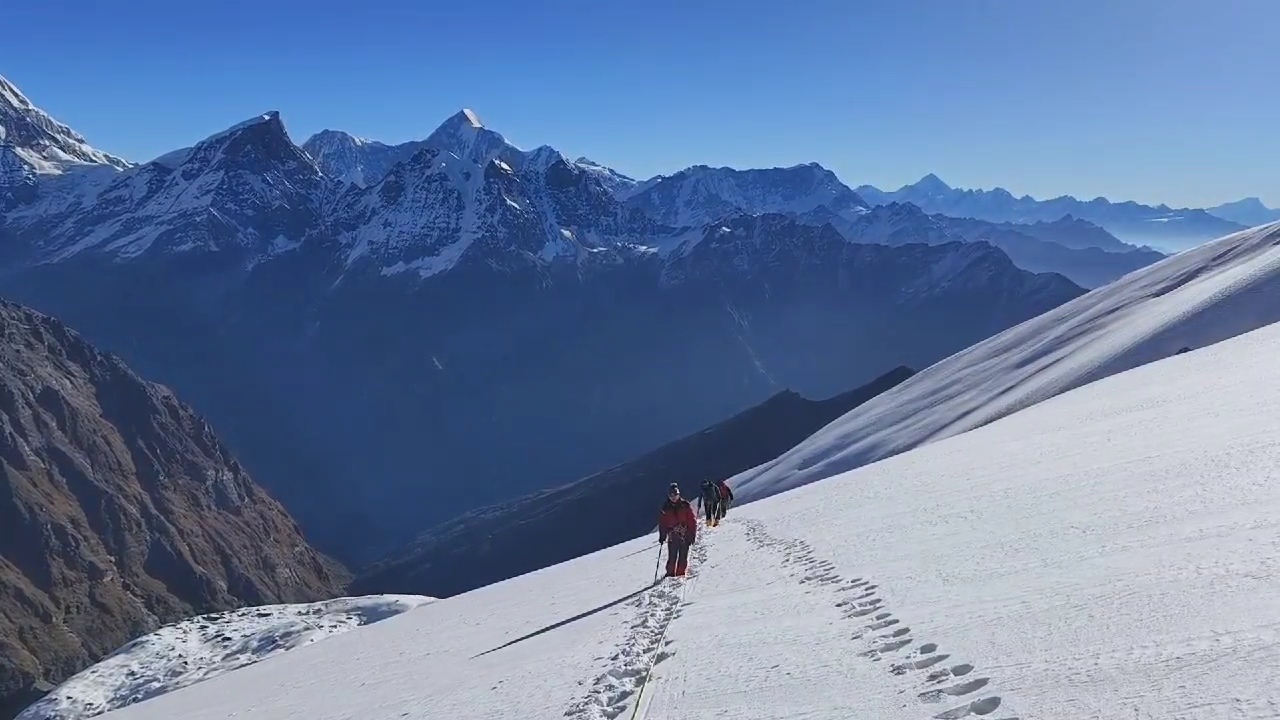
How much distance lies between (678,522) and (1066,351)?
47086 millimetres

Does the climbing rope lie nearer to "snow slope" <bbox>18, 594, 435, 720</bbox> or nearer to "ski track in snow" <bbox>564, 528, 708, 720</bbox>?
"ski track in snow" <bbox>564, 528, 708, 720</bbox>

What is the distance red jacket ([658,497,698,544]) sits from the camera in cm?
2638

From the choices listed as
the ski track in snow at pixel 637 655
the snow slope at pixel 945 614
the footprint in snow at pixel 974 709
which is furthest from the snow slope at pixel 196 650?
the footprint in snow at pixel 974 709

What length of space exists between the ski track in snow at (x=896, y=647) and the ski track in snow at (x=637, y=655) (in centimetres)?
285

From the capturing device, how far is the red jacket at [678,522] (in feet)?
86.5

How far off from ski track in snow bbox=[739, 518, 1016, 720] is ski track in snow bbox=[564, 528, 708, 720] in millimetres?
2846

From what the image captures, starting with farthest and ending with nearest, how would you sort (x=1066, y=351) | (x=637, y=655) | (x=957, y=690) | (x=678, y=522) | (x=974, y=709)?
(x=1066, y=351), (x=678, y=522), (x=637, y=655), (x=957, y=690), (x=974, y=709)

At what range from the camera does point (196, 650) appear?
7812cm

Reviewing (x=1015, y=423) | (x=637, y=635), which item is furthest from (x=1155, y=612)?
(x=1015, y=423)

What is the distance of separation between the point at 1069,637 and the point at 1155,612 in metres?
0.91

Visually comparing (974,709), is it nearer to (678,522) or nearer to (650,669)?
(650,669)

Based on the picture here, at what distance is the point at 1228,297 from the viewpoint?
56.5 metres

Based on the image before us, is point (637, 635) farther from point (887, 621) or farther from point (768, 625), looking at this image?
point (887, 621)

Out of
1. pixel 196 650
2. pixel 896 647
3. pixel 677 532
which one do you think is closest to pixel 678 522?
pixel 677 532
